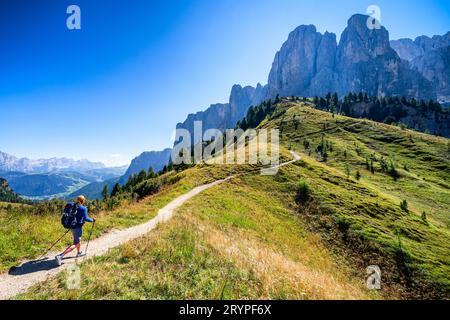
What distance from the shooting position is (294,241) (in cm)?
2556

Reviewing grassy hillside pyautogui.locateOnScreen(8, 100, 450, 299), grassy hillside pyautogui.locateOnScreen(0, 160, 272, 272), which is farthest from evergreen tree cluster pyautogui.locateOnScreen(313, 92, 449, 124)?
grassy hillside pyautogui.locateOnScreen(0, 160, 272, 272)

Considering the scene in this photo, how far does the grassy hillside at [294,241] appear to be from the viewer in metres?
8.66

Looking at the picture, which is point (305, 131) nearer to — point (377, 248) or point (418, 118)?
point (377, 248)

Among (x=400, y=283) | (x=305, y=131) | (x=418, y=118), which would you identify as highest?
(x=418, y=118)

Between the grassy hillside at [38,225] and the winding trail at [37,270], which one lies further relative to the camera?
the grassy hillside at [38,225]

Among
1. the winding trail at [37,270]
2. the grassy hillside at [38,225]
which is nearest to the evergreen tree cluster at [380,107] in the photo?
the grassy hillside at [38,225]

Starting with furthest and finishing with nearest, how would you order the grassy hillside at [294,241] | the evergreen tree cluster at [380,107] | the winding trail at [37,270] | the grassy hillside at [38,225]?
the evergreen tree cluster at [380,107]
the grassy hillside at [38,225]
the winding trail at [37,270]
the grassy hillside at [294,241]

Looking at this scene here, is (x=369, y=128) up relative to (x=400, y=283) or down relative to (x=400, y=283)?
up

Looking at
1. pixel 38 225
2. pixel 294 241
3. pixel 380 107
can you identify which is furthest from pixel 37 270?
pixel 380 107

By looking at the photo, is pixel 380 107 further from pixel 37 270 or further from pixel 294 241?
pixel 37 270

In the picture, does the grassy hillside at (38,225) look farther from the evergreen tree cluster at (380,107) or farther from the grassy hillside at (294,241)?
the evergreen tree cluster at (380,107)
